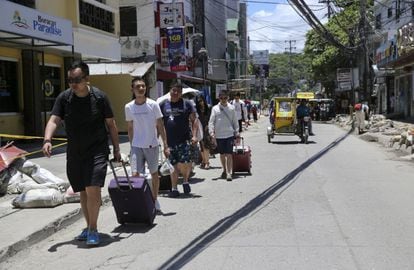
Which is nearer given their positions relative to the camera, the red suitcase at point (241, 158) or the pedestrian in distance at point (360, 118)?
the red suitcase at point (241, 158)

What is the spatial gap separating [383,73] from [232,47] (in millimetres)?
34335

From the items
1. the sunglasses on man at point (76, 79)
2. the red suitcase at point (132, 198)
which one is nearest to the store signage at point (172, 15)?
the red suitcase at point (132, 198)

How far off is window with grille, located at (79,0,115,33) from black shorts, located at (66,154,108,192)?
16.3 metres

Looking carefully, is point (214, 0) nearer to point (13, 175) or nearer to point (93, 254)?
point (13, 175)

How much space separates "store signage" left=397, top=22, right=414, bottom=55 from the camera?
27355 mm

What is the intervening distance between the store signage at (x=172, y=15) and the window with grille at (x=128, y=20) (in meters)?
2.61

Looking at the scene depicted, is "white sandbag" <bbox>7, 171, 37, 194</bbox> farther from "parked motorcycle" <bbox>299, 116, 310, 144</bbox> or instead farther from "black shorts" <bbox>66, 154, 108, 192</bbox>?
"parked motorcycle" <bbox>299, 116, 310, 144</bbox>

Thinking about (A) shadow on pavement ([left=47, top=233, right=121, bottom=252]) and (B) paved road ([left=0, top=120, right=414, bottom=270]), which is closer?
(B) paved road ([left=0, top=120, right=414, bottom=270])

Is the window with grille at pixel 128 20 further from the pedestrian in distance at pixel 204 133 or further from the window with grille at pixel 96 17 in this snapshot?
the pedestrian in distance at pixel 204 133

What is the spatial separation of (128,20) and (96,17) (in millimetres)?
11113

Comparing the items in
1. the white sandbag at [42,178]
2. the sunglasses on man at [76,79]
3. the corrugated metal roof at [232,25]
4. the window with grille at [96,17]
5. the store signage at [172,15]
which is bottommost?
the white sandbag at [42,178]

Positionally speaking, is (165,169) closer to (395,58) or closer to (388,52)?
(395,58)

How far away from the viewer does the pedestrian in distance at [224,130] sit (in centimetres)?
1187

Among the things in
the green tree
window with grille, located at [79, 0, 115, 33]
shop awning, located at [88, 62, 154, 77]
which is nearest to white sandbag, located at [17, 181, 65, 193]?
window with grille, located at [79, 0, 115, 33]
